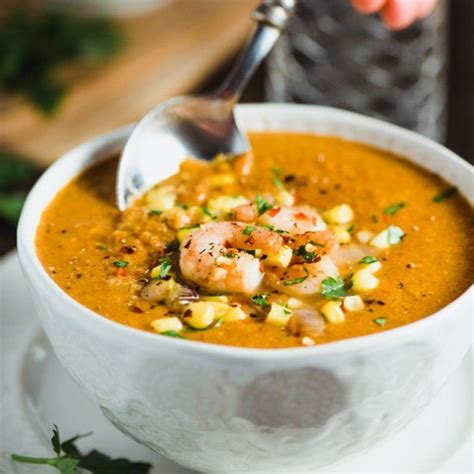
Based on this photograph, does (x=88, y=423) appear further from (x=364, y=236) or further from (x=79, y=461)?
(x=364, y=236)

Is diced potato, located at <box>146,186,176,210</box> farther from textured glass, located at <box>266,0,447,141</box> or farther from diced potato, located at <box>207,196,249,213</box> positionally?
textured glass, located at <box>266,0,447,141</box>

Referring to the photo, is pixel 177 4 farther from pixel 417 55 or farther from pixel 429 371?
pixel 429 371

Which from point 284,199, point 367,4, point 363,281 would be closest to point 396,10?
point 367,4

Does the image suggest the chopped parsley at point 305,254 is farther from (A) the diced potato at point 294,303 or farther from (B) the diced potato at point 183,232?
(B) the diced potato at point 183,232

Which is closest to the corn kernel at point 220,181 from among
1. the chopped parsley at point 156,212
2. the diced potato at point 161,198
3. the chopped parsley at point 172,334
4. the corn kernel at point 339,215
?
the diced potato at point 161,198

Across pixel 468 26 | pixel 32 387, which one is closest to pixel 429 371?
pixel 32 387
